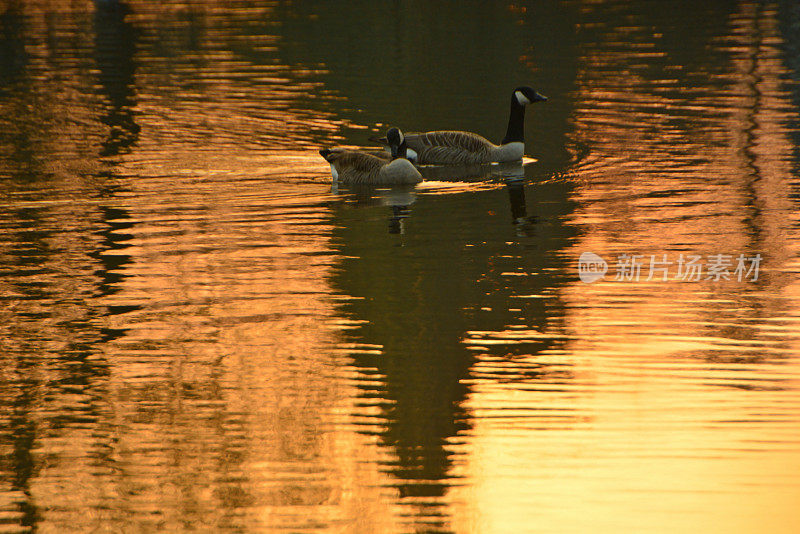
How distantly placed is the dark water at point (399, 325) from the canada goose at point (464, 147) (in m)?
0.38

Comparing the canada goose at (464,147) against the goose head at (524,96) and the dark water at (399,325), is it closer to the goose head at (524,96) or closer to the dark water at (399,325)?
the goose head at (524,96)

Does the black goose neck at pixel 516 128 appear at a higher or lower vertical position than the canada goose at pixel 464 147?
higher

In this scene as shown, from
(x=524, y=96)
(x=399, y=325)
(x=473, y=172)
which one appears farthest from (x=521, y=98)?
(x=399, y=325)

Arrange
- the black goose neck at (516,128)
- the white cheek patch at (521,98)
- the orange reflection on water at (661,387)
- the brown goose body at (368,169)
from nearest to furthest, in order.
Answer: the orange reflection on water at (661,387)
the brown goose body at (368,169)
the black goose neck at (516,128)
the white cheek patch at (521,98)

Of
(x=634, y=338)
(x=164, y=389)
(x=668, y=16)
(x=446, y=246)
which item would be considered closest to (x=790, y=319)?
(x=634, y=338)

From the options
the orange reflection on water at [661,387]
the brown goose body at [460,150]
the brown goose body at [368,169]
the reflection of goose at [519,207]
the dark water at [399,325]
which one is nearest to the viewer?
the orange reflection on water at [661,387]

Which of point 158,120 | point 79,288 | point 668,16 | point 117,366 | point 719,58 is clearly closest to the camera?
point 117,366

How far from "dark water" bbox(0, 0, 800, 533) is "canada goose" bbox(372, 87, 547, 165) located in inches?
15.1

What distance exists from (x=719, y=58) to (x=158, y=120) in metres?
17.8

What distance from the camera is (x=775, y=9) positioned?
4938 cm

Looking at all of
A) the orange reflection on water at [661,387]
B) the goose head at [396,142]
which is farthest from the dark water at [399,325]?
the goose head at [396,142]

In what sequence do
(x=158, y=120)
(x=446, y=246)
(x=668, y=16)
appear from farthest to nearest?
(x=668, y=16), (x=158, y=120), (x=446, y=246)

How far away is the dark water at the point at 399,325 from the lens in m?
8.27

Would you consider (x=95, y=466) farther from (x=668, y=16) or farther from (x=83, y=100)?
(x=668, y=16)
